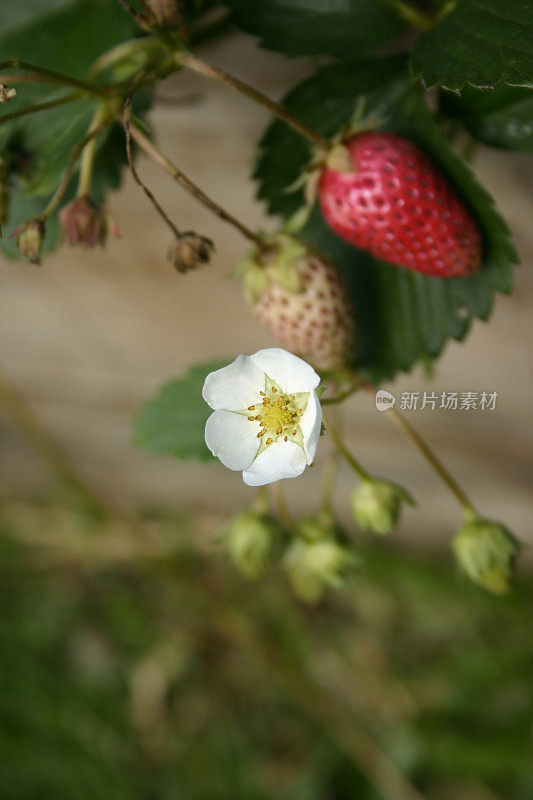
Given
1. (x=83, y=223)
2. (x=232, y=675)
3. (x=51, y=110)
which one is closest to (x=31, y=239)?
(x=83, y=223)

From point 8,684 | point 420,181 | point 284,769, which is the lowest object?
point 284,769

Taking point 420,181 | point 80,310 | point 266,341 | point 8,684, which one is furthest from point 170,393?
point 8,684

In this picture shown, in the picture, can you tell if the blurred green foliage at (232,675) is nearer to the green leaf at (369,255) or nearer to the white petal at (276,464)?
the green leaf at (369,255)

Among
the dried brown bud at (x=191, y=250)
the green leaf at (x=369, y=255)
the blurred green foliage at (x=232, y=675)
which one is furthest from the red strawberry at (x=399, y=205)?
the blurred green foliage at (x=232, y=675)

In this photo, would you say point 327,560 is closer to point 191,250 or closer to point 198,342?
point 191,250

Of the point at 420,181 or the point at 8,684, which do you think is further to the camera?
the point at 8,684

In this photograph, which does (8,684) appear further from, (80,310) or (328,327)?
(328,327)
